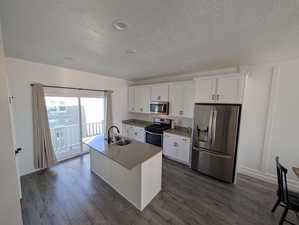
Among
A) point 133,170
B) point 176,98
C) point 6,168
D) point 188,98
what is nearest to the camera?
point 6,168

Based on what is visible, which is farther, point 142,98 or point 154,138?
point 142,98

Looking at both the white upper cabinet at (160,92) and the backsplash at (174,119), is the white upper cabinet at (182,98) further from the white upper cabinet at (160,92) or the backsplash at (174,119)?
the backsplash at (174,119)

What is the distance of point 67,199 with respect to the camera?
6.57 ft

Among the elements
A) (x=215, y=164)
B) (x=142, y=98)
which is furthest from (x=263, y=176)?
(x=142, y=98)

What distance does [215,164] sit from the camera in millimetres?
2545

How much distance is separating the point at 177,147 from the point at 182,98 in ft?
4.52

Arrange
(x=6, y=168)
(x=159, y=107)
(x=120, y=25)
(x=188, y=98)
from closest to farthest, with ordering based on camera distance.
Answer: (x=6, y=168)
(x=120, y=25)
(x=188, y=98)
(x=159, y=107)

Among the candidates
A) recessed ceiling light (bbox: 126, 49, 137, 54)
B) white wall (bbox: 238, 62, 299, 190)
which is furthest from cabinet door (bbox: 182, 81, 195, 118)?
recessed ceiling light (bbox: 126, 49, 137, 54)

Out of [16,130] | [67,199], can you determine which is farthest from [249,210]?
[16,130]

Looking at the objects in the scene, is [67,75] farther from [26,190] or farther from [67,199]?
[67,199]

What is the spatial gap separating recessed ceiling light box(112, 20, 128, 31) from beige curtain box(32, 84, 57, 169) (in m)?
2.47

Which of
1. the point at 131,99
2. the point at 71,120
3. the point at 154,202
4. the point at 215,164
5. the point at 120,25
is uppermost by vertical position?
the point at 120,25

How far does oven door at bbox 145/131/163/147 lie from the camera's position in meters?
3.49

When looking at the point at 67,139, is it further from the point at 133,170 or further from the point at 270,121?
the point at 270,121
